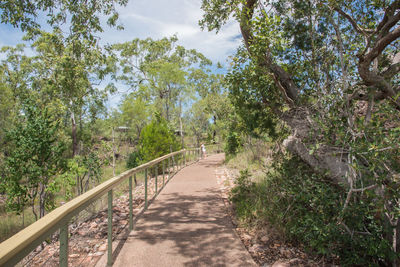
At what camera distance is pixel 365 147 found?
270 cm

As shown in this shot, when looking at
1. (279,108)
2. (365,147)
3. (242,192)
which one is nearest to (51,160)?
(242,192)

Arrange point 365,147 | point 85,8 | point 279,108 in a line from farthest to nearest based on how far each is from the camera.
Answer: point 85,8 < point 279,108 < point 365,147

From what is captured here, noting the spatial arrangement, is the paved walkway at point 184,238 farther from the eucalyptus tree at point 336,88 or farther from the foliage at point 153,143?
the foliage at point 153,143

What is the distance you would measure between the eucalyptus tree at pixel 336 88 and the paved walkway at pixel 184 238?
1.63m

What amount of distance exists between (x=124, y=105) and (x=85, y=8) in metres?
24.0

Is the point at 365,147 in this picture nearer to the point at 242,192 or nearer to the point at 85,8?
the point at 242,192

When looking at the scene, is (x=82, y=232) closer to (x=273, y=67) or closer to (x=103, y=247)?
(x=103, y=247)

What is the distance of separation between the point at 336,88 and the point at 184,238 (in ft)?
10.3

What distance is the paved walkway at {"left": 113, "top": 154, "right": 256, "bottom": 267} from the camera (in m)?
3.21

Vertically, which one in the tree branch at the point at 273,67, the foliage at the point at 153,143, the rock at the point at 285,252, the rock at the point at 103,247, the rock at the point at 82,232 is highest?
the tree branch at the point at 273,67

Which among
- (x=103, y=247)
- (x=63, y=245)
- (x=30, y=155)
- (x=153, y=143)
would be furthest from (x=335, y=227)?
(x=153, y=143)

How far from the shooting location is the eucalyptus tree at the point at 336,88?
2744 millimetres

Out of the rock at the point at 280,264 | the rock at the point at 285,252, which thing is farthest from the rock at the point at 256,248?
the rock at the point at 280,264

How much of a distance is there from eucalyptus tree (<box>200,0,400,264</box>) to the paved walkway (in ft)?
5.36
